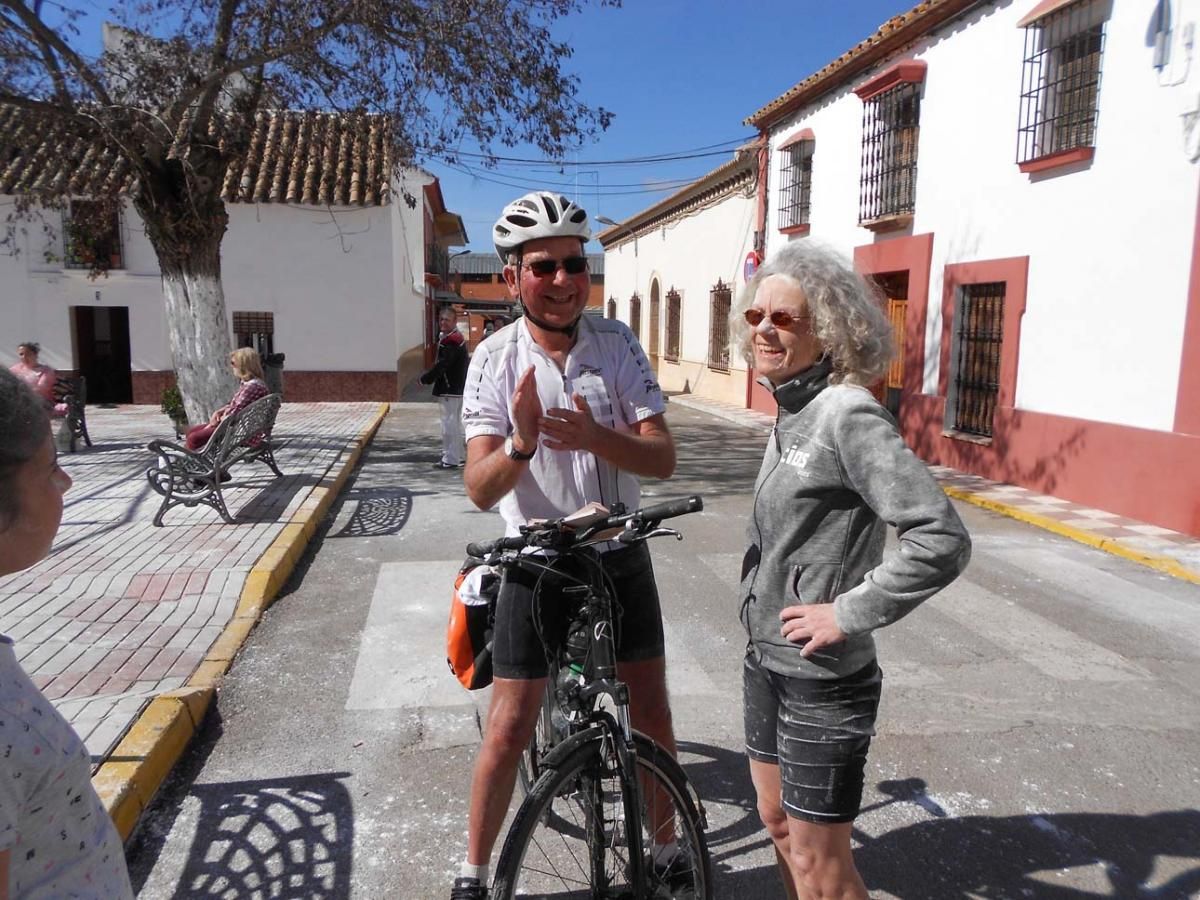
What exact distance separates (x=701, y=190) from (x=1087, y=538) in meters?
14.9

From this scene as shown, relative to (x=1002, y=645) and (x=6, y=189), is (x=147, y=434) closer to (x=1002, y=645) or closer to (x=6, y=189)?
(x=6, y=189)

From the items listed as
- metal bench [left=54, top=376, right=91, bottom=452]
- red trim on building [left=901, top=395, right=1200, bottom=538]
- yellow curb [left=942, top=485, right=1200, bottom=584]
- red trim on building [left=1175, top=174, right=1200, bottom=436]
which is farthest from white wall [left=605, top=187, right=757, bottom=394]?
metal bench [left=54, top=376, right=91, bottom=452]

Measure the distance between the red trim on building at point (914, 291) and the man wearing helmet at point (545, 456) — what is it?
947 cm

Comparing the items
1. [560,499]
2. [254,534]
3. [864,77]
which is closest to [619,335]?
[560,499]

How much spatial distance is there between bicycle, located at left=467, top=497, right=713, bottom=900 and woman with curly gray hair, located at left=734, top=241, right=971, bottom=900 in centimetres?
26

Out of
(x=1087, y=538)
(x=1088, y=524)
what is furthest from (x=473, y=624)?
(x=1088, y=524)

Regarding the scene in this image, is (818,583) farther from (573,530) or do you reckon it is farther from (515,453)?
(515,453)

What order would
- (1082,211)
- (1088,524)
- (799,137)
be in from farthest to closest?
(799,137)
(1082,211)
(1088,524)

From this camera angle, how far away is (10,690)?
1.18 metres

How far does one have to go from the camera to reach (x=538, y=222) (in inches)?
→ 85.2

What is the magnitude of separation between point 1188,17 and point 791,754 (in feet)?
26.5

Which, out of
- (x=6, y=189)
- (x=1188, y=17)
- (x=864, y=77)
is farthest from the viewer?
(x=6, y=189)

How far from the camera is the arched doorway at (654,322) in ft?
83.1

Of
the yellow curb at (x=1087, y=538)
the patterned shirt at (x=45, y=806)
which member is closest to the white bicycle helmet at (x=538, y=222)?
the patterned shirt at (x=45, y=806)
